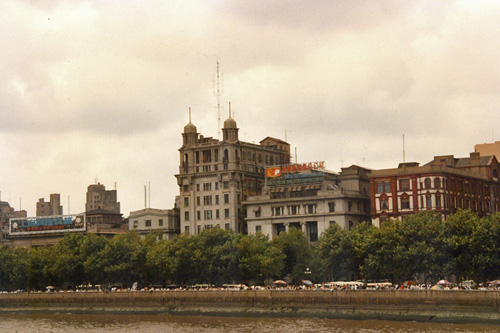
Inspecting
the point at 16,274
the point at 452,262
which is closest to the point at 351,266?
the point at 452,262

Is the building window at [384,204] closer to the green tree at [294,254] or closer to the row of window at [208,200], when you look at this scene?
the green tree at [294,254]

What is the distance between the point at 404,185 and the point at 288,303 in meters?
51.2

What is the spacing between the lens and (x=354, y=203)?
579ft

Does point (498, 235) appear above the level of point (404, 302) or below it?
above

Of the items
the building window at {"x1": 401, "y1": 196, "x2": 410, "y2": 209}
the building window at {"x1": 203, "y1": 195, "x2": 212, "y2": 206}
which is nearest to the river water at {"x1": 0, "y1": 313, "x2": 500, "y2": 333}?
the building window at {"x1": 401, "y1": 196, "x2": 410, "y2": 209}

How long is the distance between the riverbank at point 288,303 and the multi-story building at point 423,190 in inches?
1887

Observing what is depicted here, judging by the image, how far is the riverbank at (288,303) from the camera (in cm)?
11075

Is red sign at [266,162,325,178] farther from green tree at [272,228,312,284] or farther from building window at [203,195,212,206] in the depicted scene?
green tree at [272,228,312,284]

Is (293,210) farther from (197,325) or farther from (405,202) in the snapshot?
(197,325)

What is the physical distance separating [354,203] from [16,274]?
6876cm

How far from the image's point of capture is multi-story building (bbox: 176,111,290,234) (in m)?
192

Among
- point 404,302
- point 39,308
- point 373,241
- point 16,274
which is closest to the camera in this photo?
point 404,302

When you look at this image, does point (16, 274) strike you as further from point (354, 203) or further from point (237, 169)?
point (354, 203)

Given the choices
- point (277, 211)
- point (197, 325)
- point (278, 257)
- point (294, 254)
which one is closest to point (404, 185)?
point (277, 211)
